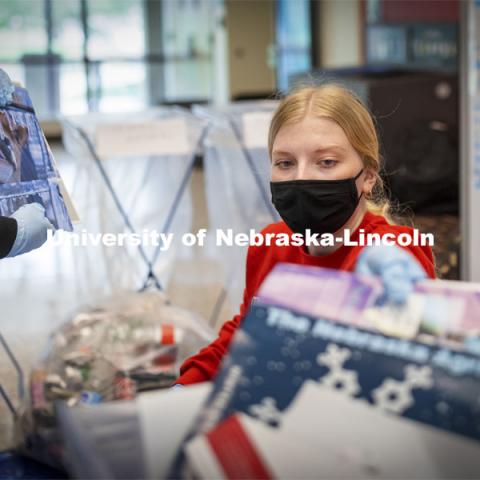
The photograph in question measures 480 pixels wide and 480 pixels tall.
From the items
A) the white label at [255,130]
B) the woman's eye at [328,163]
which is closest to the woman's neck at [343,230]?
the woman's eye at [328,163]

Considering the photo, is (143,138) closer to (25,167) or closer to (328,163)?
(25,167)

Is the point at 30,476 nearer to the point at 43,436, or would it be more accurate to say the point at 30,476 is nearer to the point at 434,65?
the point at 43,436

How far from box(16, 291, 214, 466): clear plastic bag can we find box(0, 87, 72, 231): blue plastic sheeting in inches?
30.1

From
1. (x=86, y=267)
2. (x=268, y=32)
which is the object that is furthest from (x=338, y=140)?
(x=268, y=32)

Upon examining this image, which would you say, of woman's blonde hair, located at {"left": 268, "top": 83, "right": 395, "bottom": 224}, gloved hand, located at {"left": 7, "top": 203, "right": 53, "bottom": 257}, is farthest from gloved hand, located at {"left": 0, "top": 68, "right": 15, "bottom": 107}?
woman's blonde hair, located at {"left": 268, "top": 83, "right": 395, "bottom": 224}

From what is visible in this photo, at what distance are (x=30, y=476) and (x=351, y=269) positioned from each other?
916mm

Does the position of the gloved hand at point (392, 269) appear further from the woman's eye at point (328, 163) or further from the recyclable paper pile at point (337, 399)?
the woman's eye at point (328, 163)

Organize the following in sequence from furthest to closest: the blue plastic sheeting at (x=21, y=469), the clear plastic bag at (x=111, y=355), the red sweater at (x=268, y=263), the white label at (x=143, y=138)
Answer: the white label at (x=143, y=138) → the clear plastic bag at (x=111, y=355) → the blue plastic sheeting at (x=21, y=469) → the red sweater at (x=268, y=263)

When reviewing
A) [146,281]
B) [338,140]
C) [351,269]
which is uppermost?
[338,140]

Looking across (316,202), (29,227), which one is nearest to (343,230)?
(316,202)

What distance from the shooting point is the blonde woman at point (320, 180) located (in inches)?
58.2

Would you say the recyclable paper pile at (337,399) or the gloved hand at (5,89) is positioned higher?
the gloved hand at (5,89)

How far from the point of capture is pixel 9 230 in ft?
4.69

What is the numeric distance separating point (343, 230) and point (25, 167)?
2.05 feet
